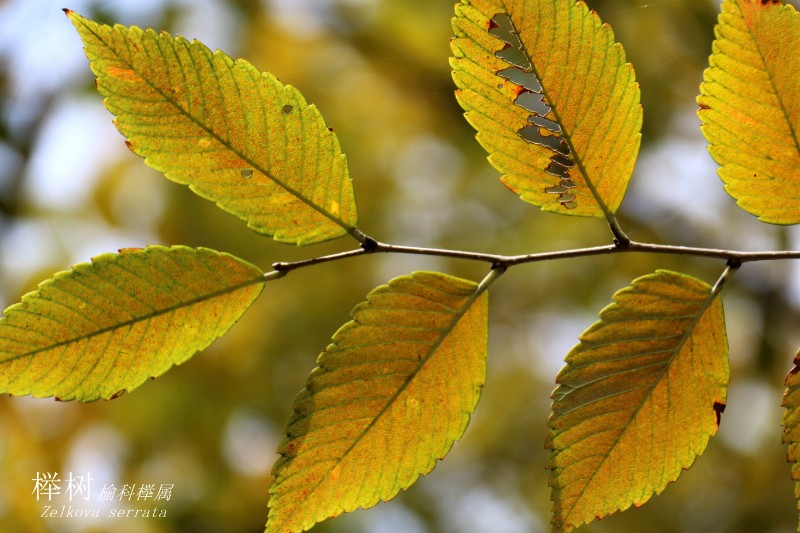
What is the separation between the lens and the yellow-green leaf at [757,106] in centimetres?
60

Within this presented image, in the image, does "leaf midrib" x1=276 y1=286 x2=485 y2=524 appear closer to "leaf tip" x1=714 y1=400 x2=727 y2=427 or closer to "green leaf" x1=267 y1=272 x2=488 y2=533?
"green leaf" x1=267 y1=272 x2=488 y2=533

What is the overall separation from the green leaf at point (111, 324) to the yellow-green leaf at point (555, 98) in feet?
0.97

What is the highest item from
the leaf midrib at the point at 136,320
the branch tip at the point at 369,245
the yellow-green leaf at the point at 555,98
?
the yellow-green leaf at the point at 555,98

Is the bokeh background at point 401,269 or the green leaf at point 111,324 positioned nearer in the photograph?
the green leaf at point 111,324

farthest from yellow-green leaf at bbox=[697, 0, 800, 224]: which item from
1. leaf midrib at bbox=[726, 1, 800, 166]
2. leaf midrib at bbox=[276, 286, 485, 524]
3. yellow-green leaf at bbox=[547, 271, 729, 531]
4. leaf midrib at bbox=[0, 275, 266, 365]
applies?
leaf midrib at bbox=[0, 275, 266, 365]

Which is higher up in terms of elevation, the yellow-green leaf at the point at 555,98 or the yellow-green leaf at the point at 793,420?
the yellow-green leaf at the point at 555,98

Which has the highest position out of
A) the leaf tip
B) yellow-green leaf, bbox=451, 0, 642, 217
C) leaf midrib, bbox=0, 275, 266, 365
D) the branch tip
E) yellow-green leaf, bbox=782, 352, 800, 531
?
yellow-green leaf, bbox=451, 0, 642, 217

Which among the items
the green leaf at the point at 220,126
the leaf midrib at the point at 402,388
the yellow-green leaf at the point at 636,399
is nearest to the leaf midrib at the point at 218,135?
the green leaf at the point at 220,126

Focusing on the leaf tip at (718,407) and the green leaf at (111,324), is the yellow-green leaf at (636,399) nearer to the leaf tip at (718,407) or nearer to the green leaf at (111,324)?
the leaf tip at (718,407)

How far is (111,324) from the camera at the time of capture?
0.62 meters

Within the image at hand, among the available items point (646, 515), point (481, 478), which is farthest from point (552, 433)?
point (481, 478)

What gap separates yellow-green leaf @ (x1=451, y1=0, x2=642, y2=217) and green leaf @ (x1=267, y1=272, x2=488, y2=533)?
14 centimetres

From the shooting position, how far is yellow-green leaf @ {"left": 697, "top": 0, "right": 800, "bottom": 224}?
1.98 feet

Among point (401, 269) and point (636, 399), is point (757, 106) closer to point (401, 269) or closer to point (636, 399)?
point (636, 399)
